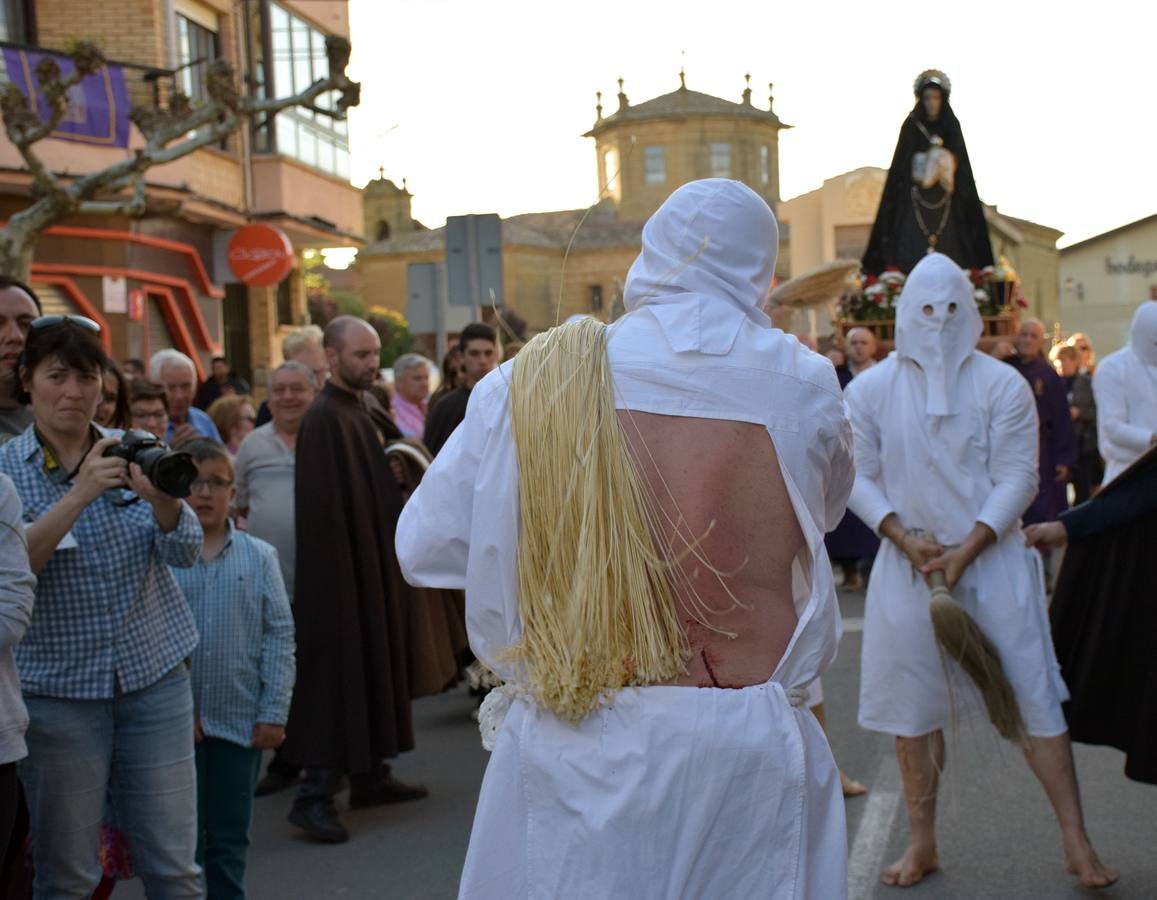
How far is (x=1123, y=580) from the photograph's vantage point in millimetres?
5645

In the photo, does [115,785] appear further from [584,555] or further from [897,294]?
[897,294]

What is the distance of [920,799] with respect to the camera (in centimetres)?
574

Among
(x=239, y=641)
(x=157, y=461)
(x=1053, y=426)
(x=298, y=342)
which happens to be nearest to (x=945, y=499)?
(x=239, y=641)

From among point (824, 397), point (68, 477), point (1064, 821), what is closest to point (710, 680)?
point (824, 397)

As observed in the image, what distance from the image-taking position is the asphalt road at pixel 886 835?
18.8ft

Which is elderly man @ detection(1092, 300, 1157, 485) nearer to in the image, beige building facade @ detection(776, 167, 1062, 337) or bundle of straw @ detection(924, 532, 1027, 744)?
bundle of straw @ detection(924, 532, 1027, 744)

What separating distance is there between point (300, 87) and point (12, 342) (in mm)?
24075

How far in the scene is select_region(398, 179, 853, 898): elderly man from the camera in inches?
121

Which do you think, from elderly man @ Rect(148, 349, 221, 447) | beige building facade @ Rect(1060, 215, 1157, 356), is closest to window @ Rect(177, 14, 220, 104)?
elderly man @ Rect(148, 349, 221, 447)

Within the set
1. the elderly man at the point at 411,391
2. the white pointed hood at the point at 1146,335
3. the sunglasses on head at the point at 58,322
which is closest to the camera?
the sunglasses on head at the point at 58,322

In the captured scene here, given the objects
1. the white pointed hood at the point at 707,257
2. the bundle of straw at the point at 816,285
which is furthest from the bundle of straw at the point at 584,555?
the bundle of straw at the point at 816,285

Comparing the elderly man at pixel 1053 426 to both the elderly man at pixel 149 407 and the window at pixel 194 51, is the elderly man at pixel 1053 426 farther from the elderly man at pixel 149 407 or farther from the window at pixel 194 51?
the window at pixel 194 51

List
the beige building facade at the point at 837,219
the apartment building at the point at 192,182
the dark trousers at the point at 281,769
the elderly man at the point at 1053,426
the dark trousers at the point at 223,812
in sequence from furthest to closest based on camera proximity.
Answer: the beige building facade at the point at 837,219, the apartment building at the point at 192,182, the elderly man at the point at 1053,426, the dark trousers at the point at 281,769, the dark trousers at the point at 223,812

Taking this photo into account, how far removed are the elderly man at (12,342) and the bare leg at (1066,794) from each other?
3624mm
